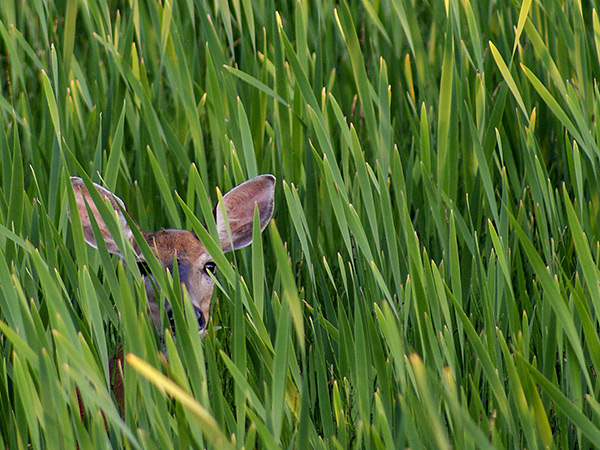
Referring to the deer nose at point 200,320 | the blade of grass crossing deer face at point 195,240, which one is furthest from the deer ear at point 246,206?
the deer nose at point 200,320

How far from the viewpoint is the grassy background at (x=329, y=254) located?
45.9 inches

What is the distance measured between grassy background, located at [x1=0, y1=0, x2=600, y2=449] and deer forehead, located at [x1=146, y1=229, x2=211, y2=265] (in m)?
0.13

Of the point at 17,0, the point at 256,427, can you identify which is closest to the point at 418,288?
the point at 256,427

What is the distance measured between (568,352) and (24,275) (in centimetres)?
107

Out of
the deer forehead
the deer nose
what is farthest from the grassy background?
the deer forehead

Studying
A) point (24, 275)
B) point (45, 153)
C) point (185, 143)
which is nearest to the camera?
point (24, 275)

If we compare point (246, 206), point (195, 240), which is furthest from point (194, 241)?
point (246, 206)

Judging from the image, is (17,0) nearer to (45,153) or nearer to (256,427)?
(45,153)

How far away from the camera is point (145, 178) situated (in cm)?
220

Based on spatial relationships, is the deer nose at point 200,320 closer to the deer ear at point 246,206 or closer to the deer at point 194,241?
the deer at point 194,241

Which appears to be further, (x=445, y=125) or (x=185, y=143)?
(x=185, y=143)

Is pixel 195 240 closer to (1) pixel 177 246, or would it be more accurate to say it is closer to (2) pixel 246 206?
(1) pixel 177 246

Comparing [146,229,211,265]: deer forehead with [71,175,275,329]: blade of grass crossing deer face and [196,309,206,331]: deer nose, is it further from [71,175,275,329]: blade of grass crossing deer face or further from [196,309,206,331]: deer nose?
[196,309,206,331]: deer nose

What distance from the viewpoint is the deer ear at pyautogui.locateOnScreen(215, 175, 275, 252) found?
1841 millimetres
